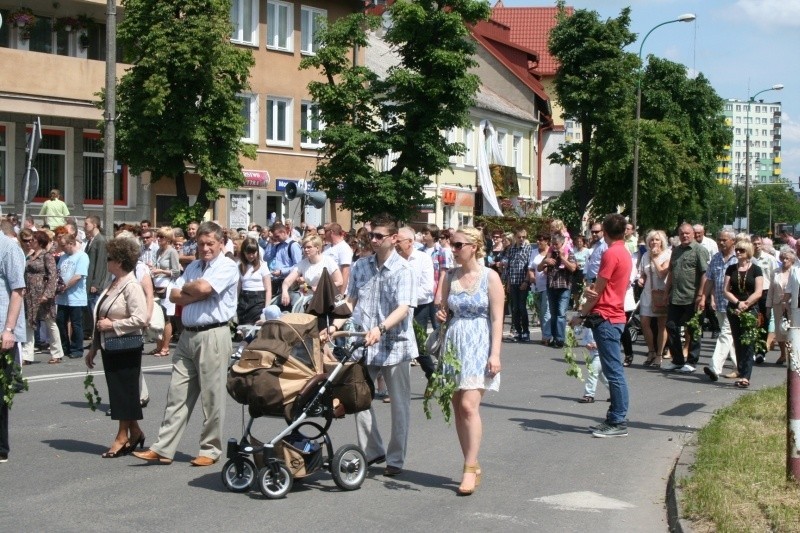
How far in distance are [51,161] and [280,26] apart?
11.7 m

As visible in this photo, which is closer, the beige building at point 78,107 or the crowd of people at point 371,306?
the crowd of people at point 371,306

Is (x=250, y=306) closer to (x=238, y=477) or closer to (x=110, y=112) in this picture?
(x=238, y=477)

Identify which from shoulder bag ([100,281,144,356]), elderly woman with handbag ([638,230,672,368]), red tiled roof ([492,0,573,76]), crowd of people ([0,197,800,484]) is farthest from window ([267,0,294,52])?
red tiled roof ([492,0,573,76])

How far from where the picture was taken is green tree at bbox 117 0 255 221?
97.8 ft

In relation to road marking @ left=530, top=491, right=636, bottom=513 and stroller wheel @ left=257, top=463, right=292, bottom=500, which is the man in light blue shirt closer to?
stroller wheel @ left=257, top=463, right=292, bottom=500

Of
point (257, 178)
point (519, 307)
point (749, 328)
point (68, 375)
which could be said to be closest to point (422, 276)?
point (749, 328)

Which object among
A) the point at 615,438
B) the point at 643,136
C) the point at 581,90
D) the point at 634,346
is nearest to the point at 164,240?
the point at 634,346

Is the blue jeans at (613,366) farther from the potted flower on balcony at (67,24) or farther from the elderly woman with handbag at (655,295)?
the potted flower on balcony at (67,24)

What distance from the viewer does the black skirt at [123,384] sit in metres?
9.31

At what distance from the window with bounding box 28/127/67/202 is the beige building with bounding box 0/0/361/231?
0.09ft

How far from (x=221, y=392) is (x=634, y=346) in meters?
12.5

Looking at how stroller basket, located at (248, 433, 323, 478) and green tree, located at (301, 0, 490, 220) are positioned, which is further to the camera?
green tree, located at (301, 0, 490, 220)

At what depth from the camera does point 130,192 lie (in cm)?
3491

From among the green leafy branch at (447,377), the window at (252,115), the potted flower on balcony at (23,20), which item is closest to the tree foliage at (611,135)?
the window at (252,115)
